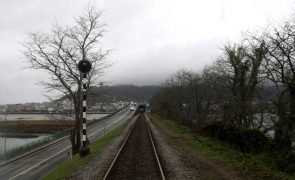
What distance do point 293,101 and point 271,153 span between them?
312cm

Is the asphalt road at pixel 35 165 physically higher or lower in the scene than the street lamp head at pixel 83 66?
lower

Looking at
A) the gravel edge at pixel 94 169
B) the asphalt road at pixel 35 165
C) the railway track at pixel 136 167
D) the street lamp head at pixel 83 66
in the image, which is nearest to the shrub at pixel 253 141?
the railway track at pixel 136 167

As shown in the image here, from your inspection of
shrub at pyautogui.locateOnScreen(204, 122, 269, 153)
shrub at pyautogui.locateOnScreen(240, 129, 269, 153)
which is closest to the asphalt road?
shrub at pyautogui.locateOnScreen(204, 122, 269, 153)

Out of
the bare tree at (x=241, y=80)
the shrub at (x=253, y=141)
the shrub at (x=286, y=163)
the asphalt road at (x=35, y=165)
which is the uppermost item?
the bare tree at (x=241, y=80)

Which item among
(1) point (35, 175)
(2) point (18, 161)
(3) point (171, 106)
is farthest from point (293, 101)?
(3) point (171, 106)

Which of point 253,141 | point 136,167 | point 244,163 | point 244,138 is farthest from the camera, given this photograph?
point 244,138

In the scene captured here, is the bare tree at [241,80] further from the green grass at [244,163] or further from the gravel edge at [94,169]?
the gravel edge at [94,169]

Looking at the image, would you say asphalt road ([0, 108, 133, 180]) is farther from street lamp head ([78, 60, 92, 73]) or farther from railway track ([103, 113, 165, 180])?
railway track ([103, 113, 165, 180])

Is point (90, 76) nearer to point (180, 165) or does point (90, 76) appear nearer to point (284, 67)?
point (284, 67)

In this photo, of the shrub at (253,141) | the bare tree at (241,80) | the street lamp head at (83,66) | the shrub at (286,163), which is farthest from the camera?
the bare tree at (241,80)

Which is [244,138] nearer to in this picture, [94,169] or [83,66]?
[83,66]

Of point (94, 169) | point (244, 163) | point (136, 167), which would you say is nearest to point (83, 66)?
point (94, 169)

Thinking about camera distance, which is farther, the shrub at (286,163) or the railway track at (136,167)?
the shrub at (286,163)

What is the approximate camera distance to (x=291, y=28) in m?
20.6
